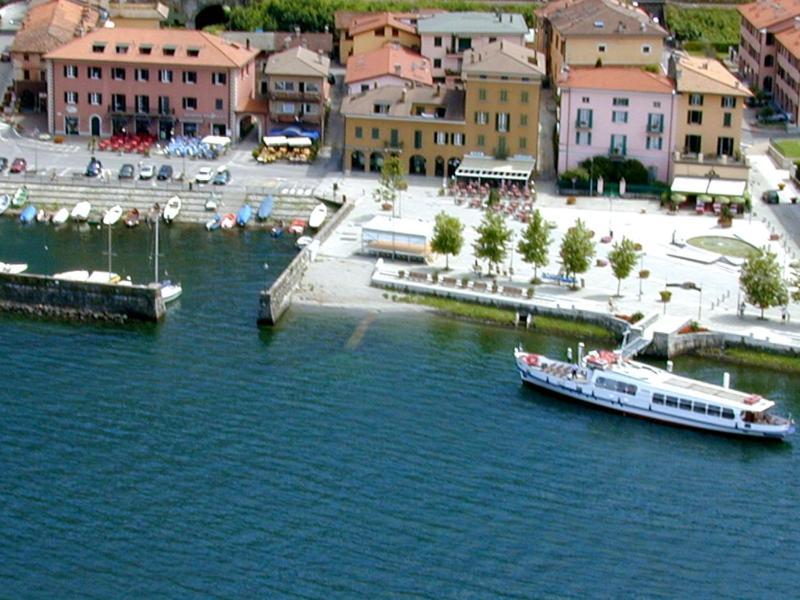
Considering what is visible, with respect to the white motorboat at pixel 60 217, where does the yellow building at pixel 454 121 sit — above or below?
above

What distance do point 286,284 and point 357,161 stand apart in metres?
23.5

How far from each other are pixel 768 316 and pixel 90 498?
3550cm

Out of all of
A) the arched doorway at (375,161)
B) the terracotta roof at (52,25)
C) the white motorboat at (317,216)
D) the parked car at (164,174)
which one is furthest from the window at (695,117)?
the terracotta roof at (52,25)

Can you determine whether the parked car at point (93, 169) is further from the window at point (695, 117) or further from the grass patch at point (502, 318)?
the window at point (695, 117)

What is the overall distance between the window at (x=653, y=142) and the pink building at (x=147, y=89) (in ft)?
78.2

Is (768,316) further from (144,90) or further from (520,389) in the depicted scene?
(144,90)

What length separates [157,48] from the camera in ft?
390

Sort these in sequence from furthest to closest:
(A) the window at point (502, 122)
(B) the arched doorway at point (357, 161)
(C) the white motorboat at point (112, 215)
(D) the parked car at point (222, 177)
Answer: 1. (B) the arched doorway at point (357, 161)
2. (A) the window at point (502, 122)
3. (D) the parked car at point (222, 177)
4. (C) the white motorboat at point (112, 215)

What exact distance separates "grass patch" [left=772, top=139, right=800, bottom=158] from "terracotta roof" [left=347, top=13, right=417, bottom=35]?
25.3 m

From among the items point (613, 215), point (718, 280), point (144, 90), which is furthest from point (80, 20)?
point (718, 280)

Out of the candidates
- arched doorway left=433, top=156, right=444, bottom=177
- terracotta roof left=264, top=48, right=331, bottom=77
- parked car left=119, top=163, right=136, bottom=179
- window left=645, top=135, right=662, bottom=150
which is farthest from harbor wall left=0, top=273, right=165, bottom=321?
window left=645, top=135, right=662, bottom=150

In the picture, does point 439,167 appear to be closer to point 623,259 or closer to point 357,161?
point 357,161

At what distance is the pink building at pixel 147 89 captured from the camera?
387ft

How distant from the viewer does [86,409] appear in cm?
7812
